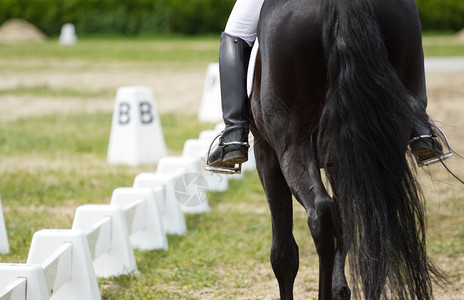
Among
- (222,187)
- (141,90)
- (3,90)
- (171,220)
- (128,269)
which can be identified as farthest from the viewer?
(3,90)

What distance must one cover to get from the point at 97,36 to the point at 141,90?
1219 inches

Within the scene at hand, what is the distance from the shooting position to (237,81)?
3.73 metres

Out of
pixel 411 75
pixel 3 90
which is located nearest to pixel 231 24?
pixel 411 75

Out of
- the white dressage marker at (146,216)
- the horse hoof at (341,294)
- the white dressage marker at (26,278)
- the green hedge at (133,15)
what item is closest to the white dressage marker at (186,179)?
the white dressage marker at (146,216)

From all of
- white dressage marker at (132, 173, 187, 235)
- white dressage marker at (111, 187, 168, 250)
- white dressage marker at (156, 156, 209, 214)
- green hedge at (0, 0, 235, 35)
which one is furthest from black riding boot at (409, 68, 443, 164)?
green hedge at (0, 0, 235, 35)

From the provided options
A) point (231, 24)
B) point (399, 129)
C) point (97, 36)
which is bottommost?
point (97, 36)

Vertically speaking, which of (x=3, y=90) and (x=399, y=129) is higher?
(x=399, y=129)

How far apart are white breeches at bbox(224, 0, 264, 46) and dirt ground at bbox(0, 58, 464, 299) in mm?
4424

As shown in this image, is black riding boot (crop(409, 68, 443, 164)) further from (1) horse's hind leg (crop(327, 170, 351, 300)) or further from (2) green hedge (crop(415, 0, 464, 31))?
(2) green hedge (crop(415, 0, 464, 31))

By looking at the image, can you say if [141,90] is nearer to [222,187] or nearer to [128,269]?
[222,187]

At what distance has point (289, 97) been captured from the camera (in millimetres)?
3297

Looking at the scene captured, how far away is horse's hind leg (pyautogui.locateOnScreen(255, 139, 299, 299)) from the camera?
12.6ft

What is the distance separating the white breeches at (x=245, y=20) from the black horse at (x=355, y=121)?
325mm

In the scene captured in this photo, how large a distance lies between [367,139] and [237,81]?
2.87 ft
